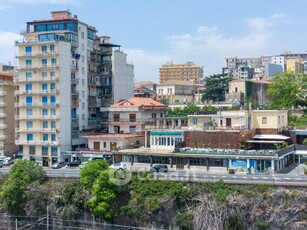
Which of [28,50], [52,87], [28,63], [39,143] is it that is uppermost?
[28,50]

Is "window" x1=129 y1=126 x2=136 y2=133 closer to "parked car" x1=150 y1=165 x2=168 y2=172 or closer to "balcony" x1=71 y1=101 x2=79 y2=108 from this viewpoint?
"balcony" x1=71 y1=101 x2=79 y2=108

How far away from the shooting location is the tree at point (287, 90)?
7288 centimetres

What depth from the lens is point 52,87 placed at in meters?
54.9

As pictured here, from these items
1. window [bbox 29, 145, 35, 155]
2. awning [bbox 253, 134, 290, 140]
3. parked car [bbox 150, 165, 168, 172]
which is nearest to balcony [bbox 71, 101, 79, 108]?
window [bbox 29, 145, 35, 155]

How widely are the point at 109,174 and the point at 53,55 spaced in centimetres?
2266

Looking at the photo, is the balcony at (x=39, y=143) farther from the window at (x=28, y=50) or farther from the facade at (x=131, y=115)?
the window at (x=28, y=50)

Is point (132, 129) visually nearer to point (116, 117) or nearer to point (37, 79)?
point (116, 117)

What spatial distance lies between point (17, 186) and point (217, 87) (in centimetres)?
5729

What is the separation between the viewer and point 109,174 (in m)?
37.6

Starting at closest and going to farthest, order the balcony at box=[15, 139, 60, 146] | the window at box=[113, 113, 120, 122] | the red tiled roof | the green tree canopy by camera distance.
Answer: the balcony at box=[15, 139, 60, 146] < the red tiled roof < the window at box=[113, 113, 120, 122] < the green tree canopy

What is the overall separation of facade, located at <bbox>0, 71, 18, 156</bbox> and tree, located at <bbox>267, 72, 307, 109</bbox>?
39.8 m

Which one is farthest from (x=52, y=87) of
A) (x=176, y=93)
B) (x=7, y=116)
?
(x=176, y=93)

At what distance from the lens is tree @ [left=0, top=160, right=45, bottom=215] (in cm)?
4034

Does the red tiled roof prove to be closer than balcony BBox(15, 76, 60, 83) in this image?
No
